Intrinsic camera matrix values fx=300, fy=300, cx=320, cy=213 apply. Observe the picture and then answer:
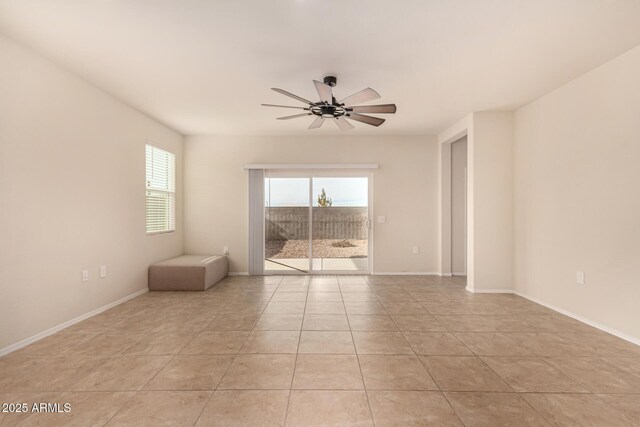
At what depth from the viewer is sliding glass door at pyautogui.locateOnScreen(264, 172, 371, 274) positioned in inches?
230

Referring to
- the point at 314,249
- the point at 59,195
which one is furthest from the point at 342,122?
the point at 59,195

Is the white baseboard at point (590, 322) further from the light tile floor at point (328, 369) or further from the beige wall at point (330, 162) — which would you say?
the beige wall at point (330, 162)

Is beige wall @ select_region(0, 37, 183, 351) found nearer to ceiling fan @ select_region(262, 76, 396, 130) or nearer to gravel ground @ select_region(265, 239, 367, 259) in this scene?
ceiling fan @ select_region(262, 76, 396, 130)

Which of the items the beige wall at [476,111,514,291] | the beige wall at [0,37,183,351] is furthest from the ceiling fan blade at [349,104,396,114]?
the beige wall at [0,37,183,351]

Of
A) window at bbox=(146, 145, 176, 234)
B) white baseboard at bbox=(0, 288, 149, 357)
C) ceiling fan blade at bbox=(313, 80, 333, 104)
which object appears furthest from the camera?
window at bbox=(146, 145, 176, 234)

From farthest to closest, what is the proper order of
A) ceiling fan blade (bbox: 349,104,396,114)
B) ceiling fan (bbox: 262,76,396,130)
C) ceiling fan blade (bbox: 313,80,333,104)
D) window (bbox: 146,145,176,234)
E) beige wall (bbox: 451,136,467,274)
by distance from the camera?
beige wall (bbox: 451,136,467,274) < window (bbox: 146,145,176,234) < ceiling fan blade (bbox: 349,104,396,114) < ceiling fan (bbox: 262,76,396,130) < ceiling fan blade (bbox: 313,80,333,104)

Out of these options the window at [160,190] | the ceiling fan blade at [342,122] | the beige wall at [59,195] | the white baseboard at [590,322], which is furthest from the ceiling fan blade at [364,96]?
the window at [160,190]

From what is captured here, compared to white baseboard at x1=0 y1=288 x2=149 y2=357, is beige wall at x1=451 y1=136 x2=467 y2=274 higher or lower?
higher

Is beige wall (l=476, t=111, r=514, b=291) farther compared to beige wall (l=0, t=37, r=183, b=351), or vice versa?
beige wall (l=476, t=111, r=514, b=291)

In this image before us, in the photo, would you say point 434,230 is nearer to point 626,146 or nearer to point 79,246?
point 626,146

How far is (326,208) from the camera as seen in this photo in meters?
5.86

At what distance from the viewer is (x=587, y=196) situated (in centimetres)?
323

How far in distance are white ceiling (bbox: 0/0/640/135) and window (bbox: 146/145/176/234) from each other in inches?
44.6

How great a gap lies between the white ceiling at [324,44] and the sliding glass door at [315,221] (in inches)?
82.8
